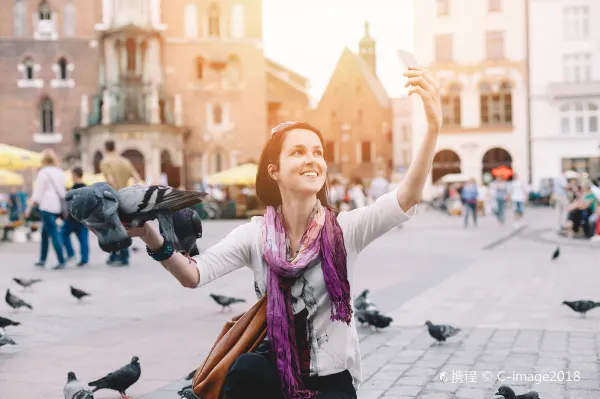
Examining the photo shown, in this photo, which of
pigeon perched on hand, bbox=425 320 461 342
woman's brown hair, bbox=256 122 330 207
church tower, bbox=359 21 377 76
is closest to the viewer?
woman's brown hair, bbox=256 122 330 207

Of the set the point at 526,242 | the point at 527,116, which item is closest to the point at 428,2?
the point at 527,116

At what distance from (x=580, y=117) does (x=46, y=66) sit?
3245 centimetres

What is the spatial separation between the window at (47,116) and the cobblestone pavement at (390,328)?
35.3 m

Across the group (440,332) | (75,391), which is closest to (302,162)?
(75,391)

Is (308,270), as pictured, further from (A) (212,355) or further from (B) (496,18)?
(B) (496,18)

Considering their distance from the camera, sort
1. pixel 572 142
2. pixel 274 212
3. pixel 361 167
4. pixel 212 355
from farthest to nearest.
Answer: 1. pixel 361 167
2. pixel 572 142
3. pixel 274 212
4. pixel 212 355

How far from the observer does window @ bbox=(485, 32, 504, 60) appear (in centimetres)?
5481

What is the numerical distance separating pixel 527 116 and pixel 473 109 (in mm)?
3428

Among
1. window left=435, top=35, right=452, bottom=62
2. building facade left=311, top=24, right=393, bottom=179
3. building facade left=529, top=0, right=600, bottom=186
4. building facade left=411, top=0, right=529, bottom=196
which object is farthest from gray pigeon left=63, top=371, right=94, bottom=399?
building facade left=311, top=24, right=393, bottom=179

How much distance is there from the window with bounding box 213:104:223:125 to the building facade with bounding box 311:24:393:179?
66.9 ft

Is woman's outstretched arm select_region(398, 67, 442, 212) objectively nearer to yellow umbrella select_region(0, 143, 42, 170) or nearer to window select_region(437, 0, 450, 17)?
yellow umbrella select_region(0, 143, 42, 170)

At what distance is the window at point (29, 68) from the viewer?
49188mm

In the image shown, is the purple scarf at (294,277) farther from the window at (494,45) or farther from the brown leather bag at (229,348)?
the window at (494,45)

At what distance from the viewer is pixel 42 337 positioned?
7.86 m
